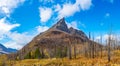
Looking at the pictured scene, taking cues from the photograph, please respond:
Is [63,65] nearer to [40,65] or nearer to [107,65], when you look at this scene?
[40,65]

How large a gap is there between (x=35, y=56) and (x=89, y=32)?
148 feet

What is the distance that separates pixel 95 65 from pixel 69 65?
1113 cm

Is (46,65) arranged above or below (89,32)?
below

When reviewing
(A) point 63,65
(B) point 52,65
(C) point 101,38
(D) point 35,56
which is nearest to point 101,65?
(A) point 63,65

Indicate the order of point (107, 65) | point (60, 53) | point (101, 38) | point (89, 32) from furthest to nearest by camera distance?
point (60, 53) → point (101, 38) → point (89, 32) → point (107, 65)

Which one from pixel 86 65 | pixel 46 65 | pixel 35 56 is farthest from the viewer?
pixel 35 56

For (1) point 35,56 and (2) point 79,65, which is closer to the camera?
(2) point 79,65

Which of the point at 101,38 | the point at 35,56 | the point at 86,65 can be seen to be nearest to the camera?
the point at 86,65

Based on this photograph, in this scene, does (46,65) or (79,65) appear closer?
(79,65)

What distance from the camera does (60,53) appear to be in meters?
172

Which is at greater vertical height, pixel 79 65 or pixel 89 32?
pixel 89 32

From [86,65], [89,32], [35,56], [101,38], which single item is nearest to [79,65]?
[86,65]

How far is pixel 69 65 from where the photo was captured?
294ft

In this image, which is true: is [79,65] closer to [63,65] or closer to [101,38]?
[63,65]
